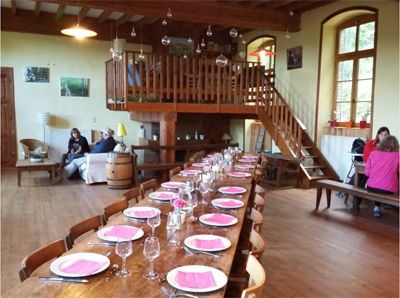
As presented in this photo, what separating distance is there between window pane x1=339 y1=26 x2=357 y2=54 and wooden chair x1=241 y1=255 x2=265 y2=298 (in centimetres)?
722

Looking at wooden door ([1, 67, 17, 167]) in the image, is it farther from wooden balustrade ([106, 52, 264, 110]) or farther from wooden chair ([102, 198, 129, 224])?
wooden chair ([102, 198, 129, 224])

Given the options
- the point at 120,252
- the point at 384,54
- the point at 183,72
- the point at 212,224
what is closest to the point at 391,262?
the point at 212,224

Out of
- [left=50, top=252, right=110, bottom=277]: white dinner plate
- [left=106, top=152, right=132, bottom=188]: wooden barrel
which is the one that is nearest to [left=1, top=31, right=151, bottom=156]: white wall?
[left=106, top=152, right=132, bottom=188]: wooden barrel

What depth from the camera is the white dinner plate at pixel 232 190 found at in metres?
3.26

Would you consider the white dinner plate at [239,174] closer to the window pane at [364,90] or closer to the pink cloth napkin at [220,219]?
the pink cloth napkin at [220,219]

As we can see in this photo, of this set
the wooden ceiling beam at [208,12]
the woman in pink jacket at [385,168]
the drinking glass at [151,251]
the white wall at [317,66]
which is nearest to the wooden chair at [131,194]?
the drinking glass at [151,251]

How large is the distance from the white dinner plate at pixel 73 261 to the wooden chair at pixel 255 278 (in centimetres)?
71

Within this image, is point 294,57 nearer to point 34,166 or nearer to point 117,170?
point 117,170

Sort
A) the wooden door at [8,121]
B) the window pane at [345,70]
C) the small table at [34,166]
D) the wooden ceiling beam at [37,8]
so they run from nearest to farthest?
the small table at [34,166], the window pane at [345,70], the wooden ceiling beam at [37,8], the wooden door at [8,121]

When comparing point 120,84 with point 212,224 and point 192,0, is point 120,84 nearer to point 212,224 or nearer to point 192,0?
point 192,0

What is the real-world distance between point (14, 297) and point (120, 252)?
47 centimetres

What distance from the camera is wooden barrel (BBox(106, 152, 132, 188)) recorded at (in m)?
6.99

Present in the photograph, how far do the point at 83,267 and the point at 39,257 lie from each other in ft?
1.14

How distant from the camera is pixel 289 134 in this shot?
8.12 metres
